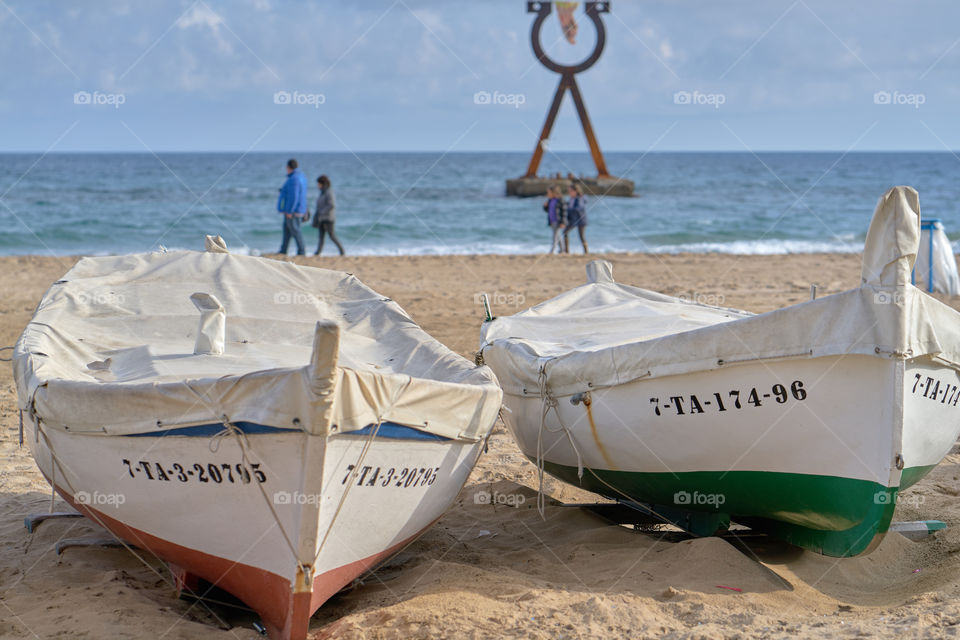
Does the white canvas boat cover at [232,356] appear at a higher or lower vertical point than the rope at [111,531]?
higher

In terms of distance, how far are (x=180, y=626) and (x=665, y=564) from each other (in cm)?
242

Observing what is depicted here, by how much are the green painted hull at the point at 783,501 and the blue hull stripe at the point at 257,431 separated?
1.61 m

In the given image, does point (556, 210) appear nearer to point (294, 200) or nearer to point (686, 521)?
point (294, 200)

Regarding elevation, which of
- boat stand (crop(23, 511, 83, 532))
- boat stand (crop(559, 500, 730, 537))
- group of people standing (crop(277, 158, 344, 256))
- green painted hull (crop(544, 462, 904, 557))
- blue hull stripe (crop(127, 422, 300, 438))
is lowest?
boat stand (crop(23, 511, 83, 532))

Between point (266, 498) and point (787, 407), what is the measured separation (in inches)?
96.6

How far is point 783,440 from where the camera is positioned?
176 inches

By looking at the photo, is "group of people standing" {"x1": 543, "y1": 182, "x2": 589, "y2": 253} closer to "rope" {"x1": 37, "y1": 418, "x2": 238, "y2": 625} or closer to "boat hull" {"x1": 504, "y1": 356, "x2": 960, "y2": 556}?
"boat hull" {"x1": 504, "y1": 356, "x2": 960, "y2": 556}

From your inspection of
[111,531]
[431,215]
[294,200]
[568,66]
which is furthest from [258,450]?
[431,215]

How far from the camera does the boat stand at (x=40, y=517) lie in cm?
530

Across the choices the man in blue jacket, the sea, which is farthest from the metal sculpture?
the man in blue jacket

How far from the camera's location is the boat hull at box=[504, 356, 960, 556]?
4.27 meters

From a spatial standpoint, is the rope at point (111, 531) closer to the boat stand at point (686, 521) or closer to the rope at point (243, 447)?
the rope at point (243, 447)

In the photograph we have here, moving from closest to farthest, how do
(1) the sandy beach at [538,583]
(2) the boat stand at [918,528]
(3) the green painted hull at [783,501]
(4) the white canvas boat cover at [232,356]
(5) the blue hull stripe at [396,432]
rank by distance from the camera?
(4) the white canvas boat cover at [232,356], (5) the blue hull stripe at [396,432], (1) the sandy beach at [538,583], (3) the green painted hull at [783,501], (2) the boat stand at [918,528]

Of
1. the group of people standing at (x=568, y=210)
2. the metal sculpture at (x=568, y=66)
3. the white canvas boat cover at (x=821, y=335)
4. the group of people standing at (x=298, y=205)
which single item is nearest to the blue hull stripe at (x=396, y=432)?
the white canvas boat cover at (x=821, y=335)
